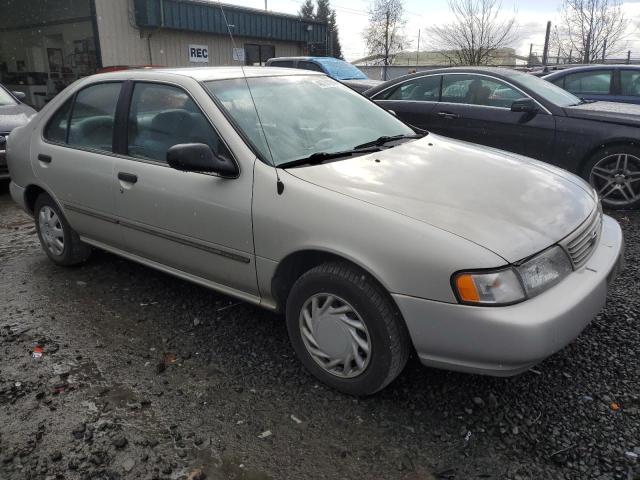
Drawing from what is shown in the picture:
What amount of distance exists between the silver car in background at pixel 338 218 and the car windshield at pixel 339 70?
28.9 ft

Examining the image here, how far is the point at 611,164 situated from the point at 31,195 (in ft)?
18.3

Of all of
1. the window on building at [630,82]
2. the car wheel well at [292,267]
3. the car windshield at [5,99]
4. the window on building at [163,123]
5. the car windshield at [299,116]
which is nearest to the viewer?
the car wheel well at [292,267]

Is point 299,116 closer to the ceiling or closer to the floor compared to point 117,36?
closer to the floor

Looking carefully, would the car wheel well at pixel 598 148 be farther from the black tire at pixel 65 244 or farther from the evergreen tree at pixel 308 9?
the evergreen tree at pixel 308 9

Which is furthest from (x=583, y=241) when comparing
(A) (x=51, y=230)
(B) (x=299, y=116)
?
(A) (x=51, y=230)

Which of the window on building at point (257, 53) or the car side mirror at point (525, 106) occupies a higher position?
the window on building at point (257, 53)

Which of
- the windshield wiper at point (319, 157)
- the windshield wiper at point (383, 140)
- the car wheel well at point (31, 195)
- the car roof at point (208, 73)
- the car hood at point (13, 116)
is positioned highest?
the car roof at point (208, 73)

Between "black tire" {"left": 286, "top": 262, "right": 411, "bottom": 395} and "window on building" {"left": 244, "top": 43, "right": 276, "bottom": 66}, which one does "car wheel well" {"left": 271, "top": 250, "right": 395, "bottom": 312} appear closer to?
"black tire" {"left": 286, "top": 262, "right": 411, "bottom": 395}

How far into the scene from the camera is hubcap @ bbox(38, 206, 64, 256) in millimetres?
4215

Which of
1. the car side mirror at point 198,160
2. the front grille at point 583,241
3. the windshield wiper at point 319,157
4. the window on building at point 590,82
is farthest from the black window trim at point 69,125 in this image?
the window on building at point 590,82

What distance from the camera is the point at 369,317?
2381 mm

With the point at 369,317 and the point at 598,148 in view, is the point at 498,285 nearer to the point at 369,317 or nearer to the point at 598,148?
the point at 369,317

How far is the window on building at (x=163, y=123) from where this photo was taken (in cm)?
305

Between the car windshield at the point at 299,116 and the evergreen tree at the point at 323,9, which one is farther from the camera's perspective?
the evergreen tree at the point at 323,9
